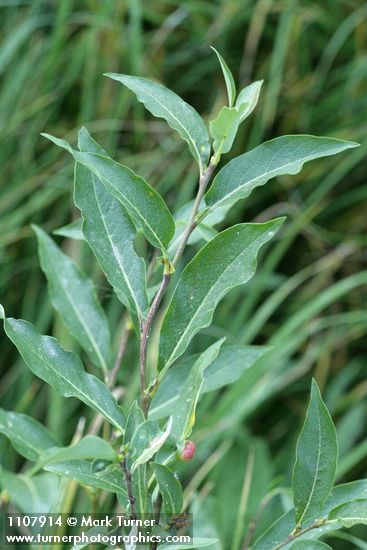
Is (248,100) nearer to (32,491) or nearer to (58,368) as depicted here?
(58,368)

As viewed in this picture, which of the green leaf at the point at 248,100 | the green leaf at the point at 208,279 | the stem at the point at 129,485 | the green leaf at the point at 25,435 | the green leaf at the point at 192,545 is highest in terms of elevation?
the green leaf at the point at 248,100

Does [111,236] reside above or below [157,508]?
above

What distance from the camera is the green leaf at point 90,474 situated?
0.49 m

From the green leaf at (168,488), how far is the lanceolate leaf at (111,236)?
110 mm

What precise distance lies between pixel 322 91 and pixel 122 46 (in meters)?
0.45

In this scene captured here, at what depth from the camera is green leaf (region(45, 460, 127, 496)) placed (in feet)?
1.61

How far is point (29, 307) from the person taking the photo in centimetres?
150

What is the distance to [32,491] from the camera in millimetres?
810

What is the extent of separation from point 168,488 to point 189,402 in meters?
0.06

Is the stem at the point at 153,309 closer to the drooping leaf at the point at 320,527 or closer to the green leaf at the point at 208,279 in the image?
the green leaf at the point at 208,279

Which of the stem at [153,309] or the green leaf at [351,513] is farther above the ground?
the stem at [153,309]

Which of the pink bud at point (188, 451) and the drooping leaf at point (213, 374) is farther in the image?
the drooping leaf at point (213, 374)

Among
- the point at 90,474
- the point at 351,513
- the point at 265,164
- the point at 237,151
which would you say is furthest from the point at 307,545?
the point at 237,151

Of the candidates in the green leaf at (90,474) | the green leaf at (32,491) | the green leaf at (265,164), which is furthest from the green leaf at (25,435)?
the green leaf at (265,164)
